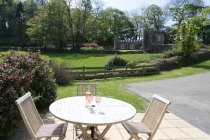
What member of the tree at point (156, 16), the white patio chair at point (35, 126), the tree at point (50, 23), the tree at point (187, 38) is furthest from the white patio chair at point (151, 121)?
the tree at point (156, 16)

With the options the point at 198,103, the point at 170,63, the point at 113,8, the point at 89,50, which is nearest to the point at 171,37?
the point at 113,8

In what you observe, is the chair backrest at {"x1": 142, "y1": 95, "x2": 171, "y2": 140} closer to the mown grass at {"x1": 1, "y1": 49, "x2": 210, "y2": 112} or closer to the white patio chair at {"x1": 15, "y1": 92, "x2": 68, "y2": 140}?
the white patio chair at {"x1": 15, "y1": 92, "x2": 68, "y2": 140}

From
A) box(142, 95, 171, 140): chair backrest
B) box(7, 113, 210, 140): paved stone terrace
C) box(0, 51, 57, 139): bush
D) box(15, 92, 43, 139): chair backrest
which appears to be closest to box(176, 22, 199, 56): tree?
box(7, 113, 210, 140): paved stone terrace

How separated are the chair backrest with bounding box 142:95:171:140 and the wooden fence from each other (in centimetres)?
899

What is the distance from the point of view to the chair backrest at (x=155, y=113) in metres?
2.70

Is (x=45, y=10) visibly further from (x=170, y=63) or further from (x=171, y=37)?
(x=171, y=37)

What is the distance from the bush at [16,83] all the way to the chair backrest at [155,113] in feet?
7.21

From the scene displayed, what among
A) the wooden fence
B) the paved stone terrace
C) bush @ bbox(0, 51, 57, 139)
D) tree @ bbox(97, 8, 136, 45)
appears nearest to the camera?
bush @ bbox(0, 51, 57, 139)

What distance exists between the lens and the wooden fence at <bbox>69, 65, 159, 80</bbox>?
12.1 m

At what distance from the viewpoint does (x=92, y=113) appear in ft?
8.55

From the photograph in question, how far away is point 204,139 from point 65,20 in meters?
30.8

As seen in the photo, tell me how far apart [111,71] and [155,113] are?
10585 mm

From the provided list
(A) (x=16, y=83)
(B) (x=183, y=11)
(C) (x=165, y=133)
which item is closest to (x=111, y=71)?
(C) (x=165, y=133)

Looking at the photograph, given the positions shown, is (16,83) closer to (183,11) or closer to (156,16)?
(183,11)
